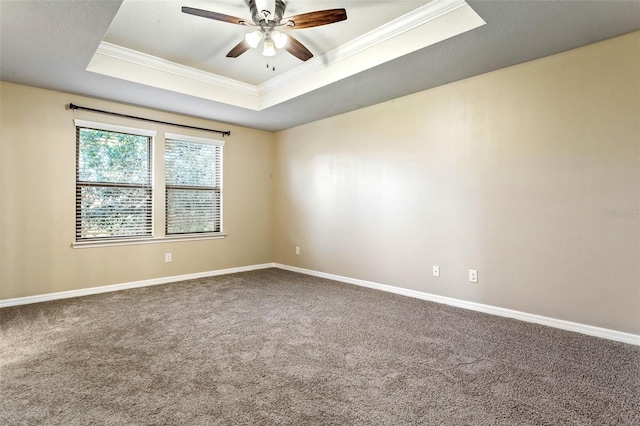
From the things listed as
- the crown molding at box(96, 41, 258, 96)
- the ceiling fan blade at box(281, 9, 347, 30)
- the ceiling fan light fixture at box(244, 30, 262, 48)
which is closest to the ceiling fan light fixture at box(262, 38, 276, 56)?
the ceiling fan light fixture at box(244, 30, 262, 48)

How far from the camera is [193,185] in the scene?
4.73 meters

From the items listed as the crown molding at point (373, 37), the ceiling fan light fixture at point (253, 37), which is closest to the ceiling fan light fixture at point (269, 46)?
the ceiling fan light fixture at point (253, 37)

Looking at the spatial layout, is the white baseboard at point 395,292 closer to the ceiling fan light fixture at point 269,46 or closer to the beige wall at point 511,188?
the beige wall at point 511,188

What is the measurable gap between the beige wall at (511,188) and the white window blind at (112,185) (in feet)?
8.71

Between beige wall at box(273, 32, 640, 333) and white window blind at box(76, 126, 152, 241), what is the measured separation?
2.66 metres

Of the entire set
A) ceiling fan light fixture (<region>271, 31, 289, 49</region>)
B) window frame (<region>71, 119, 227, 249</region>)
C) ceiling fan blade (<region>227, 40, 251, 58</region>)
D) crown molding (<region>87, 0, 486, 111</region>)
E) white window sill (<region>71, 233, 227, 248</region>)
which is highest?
crown molding (<region>87, 0, 486, 111</region>)

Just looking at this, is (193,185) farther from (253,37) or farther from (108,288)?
(253,37)

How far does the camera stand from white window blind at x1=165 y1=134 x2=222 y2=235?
451 centimetres

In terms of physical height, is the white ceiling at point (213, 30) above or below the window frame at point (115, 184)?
above

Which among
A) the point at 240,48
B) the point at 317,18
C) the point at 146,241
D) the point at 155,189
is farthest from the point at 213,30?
the point at 146,241

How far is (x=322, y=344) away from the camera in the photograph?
2408 mm

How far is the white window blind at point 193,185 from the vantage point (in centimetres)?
451

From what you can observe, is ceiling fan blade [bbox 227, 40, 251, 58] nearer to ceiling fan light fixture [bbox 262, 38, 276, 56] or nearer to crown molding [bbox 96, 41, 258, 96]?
ceiling fan light fixture [bbox 262, 38, 276, 56]

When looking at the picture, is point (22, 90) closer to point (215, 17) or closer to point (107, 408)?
point (215, 17)
